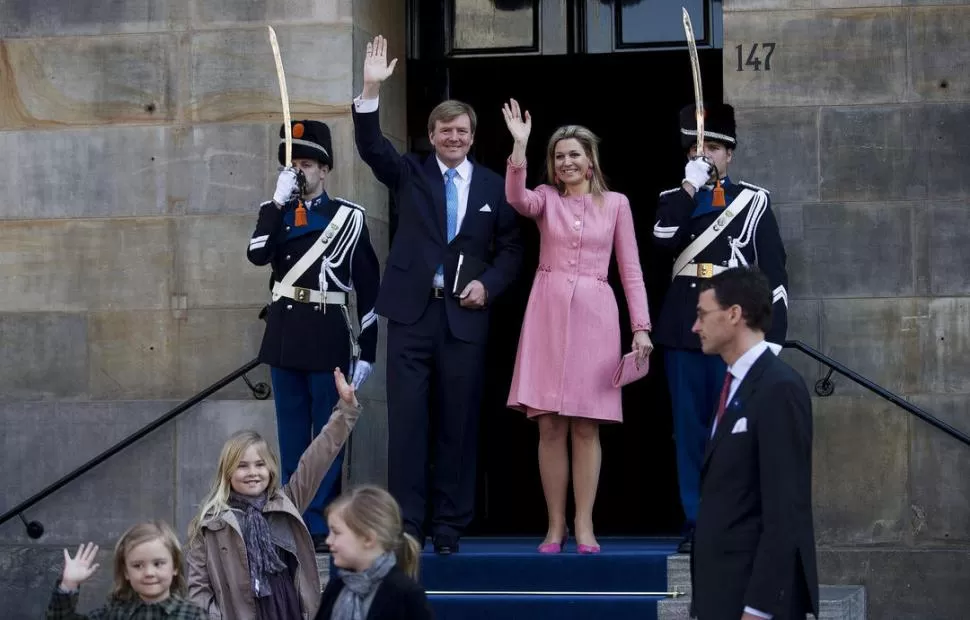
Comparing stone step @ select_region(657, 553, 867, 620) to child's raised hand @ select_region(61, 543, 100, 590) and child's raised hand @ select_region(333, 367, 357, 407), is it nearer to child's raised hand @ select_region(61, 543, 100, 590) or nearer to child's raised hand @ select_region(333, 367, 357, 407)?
child's raised hand @ select_region(333, 367, 357, 407)

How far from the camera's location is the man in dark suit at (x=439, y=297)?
28.5 ft

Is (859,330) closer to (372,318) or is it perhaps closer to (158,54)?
(372,318)

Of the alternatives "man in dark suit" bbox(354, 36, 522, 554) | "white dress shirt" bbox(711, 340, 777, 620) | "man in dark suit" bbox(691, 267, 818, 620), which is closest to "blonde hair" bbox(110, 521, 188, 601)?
"man in dark suit" bbox(691, 267, 818, 620)

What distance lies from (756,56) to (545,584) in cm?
306

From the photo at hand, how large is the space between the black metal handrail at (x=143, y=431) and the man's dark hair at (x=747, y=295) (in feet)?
14.3

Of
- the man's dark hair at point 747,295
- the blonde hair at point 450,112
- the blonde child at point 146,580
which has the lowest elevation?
the blonde child at point 146,580

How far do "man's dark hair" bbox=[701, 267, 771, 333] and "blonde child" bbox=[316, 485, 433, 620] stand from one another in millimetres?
1190

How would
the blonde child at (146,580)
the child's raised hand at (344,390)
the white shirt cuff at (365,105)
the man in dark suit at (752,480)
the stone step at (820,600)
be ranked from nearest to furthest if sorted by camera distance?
the man in dark suit at (752,480) < the blonde child at (146,580) < the child's raised hand at (344,390) < the stone step at (820,600) < the white shirt cuff at (365,105)

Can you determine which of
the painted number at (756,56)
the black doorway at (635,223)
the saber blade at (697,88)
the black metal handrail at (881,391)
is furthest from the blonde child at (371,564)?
the black doorway at (635,223)

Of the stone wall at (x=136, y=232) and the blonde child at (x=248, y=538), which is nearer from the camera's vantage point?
the blonde child at (x=248, y=538)

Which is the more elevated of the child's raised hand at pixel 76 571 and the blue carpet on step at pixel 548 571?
the child's raised hand at pixel 76 571

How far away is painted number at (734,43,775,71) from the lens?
382 inches

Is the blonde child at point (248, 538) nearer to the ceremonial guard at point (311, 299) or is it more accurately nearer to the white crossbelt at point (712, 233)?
the ceremonial guard at point (311, 299)

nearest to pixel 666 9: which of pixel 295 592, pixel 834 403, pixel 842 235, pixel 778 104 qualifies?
pixel 778 104
